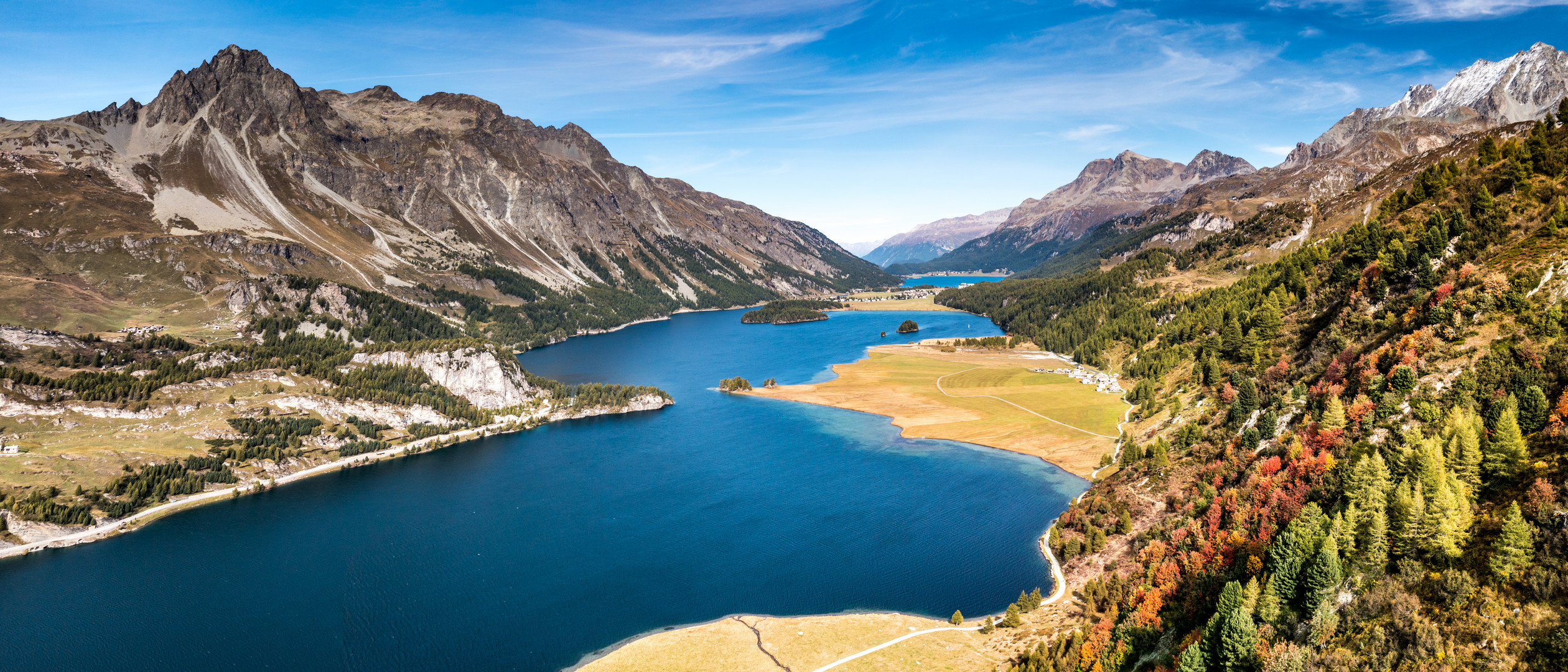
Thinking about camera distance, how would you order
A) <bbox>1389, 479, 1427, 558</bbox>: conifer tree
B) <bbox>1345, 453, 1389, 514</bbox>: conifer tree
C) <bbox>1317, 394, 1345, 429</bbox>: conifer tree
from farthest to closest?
<bbox>1317, 394, 1345, 429</bbox>: conifer tree
<bbox>1345, 453, 1389, 514</bbox>: conifer tree
<bbox>1389, 479, 1427, 558</bbox>: conifer tree

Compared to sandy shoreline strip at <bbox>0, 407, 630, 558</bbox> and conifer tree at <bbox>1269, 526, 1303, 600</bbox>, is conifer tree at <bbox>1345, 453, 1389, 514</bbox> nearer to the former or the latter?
conifer tree at <bbox>1269, 526, 1303, 600</bbox>

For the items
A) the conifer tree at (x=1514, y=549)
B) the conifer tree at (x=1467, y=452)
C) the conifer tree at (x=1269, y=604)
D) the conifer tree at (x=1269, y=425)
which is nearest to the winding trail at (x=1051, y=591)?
the conifer tree at (x=1269, y=604)

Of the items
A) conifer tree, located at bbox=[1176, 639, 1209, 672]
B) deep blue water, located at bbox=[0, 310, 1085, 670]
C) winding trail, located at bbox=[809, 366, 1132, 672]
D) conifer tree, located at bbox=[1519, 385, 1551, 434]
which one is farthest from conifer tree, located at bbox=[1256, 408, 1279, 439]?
conifer tree, located at bbox=[1176, 639, 1209, 672]

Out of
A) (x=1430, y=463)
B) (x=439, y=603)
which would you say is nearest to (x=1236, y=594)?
(x=1430, y=463)

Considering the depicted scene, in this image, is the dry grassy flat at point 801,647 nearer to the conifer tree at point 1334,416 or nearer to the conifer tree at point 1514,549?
the conifer tree at point 1514,549

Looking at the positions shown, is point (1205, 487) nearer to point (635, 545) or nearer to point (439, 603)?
point (635, 545)

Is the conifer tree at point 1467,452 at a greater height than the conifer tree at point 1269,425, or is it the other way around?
the conifer tree at point 1467,452
